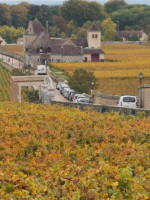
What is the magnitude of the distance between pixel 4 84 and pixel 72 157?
203 feet

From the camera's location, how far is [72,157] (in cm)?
1548

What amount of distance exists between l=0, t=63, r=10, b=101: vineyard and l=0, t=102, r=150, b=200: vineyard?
39345 mm

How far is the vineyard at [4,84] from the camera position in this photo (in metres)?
64.8

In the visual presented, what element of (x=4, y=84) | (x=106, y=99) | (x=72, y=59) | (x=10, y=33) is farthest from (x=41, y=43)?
(x=10, y=33)

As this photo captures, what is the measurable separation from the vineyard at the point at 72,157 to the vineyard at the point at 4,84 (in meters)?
39.3

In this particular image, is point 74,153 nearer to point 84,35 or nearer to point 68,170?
point 68,170

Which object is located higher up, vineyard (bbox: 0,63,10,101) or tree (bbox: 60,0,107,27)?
tree (bbox: 60,0,107,27)

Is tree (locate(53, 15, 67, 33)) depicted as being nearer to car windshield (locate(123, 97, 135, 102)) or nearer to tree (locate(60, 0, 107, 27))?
tree (locate(60, 0, 107, 27))

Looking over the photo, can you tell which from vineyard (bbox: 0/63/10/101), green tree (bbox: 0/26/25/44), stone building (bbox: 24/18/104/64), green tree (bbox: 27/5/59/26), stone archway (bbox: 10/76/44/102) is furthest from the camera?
green tree (bbox: 27/5/59/26)

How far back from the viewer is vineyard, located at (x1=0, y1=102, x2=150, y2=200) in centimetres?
1120

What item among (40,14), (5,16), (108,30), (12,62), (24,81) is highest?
(5,16)

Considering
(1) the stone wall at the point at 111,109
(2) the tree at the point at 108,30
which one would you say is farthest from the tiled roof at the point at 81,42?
(1) the stone wall at the point at 111,109

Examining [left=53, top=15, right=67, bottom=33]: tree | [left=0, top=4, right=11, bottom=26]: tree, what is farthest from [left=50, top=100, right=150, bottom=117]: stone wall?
[left=0, top=4, right=11, bottom=26]: tree

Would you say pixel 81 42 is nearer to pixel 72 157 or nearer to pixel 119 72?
pixel 119 72
